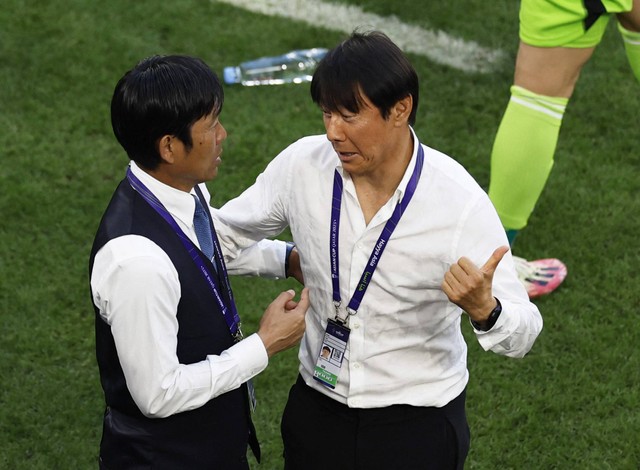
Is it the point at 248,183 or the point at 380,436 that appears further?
the point at 248,183

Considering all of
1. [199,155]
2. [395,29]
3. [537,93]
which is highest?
[199,155]

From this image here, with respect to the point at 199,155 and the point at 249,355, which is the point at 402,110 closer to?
the point at 199,155

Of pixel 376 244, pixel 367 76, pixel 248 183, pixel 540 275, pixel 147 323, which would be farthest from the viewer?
pixel 248 183

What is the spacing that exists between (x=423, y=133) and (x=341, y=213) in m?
3.00

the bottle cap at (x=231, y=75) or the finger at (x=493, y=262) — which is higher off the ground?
the finger at (x=493, y=262)

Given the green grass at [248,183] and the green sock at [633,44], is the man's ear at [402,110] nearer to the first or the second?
the green grass at [248,183]

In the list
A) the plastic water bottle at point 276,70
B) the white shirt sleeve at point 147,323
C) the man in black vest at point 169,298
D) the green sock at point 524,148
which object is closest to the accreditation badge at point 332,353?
the man in black vest at point 169,298

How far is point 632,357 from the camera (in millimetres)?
4305

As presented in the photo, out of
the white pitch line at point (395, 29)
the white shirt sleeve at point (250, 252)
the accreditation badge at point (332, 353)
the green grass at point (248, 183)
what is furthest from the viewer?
the white pitch line at point (395, 29)

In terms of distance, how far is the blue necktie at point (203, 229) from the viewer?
266 centimetres

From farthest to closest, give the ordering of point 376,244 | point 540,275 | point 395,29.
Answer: point 395,29
point 540,275
point 376,244

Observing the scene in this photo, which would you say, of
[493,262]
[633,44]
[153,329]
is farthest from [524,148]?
[153,329]

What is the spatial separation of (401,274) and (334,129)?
0.40 m

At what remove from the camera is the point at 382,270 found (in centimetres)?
264
